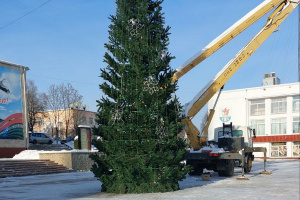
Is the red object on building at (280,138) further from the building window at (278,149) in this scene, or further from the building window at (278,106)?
the building window at (278,106)

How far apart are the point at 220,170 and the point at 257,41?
303 inches

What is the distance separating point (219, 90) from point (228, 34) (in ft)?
10.3

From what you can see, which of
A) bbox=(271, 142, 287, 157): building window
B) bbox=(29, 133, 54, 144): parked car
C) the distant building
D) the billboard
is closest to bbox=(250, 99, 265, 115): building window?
bbox=(271, 142, 287, 157): building window

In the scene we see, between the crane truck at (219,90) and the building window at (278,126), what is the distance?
3535cm

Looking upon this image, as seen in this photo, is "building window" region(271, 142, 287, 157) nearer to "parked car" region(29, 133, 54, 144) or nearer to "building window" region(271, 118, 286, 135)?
"building window" region(271, 118, 286, 135)

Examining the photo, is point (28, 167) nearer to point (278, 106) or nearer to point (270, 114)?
point (270, 114)

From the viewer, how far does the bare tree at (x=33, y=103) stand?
51.2 meters

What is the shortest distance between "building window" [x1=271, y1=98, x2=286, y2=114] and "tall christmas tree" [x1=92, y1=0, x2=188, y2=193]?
1851 inches

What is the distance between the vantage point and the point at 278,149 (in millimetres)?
56344

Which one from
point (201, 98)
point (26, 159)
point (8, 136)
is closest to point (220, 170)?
point (201, 98)

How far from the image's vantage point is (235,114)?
194ft

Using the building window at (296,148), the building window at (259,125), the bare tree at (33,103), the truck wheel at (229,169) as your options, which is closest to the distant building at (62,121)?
the bare tree at (33,103)

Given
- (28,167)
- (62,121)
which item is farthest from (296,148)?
(28,167)

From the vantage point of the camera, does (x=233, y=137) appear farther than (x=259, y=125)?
No
